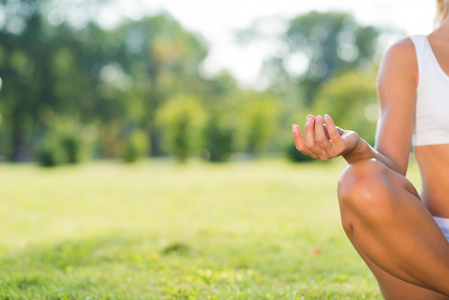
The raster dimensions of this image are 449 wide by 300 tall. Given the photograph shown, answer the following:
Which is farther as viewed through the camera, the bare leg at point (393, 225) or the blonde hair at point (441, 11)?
the blonde hair at point (441, 11)

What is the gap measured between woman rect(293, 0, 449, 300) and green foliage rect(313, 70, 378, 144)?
20.4 meters

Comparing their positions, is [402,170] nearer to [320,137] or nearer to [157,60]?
[320,137]

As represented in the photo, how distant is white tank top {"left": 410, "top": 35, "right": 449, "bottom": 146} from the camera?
2021 millimetres

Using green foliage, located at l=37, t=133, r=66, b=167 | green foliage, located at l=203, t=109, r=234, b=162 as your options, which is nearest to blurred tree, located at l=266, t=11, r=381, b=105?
green foliage, located at l=203, t=109, r=234, b=162

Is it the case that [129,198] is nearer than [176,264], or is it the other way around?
[176,264]

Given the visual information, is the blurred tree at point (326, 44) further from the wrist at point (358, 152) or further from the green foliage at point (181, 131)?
the wrist at point (358, 152)

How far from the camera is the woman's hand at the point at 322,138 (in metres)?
1.63

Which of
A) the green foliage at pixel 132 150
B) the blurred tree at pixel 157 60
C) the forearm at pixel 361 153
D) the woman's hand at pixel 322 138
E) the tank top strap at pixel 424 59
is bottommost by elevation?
the green foliage at pixel 132 150

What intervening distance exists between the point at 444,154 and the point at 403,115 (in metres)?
0.25

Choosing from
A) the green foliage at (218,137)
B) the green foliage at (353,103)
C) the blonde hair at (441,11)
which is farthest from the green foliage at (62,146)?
the blonde hair at (441,11)

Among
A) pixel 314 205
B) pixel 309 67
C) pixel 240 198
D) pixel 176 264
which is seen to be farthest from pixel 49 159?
pixel 309 67

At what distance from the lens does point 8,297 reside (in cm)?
285

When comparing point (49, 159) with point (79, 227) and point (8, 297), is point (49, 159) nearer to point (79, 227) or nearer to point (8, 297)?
point (79, 227)

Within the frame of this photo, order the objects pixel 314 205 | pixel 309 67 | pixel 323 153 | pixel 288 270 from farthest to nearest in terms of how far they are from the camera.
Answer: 1. pixel 309 67
2. pixel 314 205
3. pixel 288 270
4. pixel 323 153
